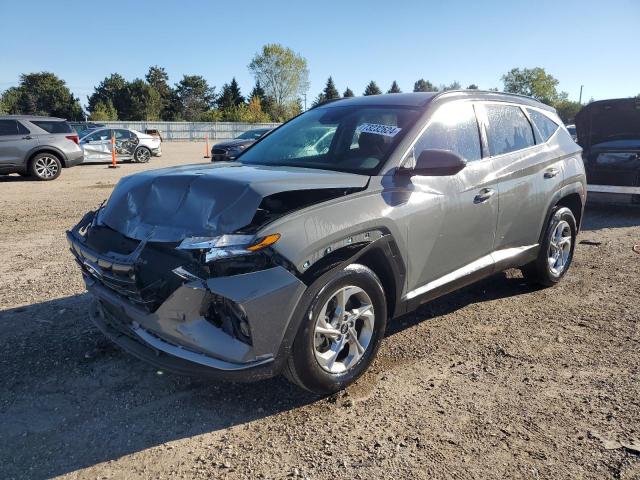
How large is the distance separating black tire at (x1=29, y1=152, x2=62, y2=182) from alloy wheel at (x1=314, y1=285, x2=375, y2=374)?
13230mm

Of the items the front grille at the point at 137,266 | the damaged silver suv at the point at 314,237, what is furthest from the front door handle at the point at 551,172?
the front grille at the point at 137,266

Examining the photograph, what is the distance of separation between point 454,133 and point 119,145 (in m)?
18.7

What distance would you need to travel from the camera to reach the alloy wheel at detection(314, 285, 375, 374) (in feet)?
9.59

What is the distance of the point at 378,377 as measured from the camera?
330 cm

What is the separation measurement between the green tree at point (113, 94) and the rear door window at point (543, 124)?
3456 inches

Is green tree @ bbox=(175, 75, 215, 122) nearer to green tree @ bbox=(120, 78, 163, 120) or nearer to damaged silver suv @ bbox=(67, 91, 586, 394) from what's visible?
green tree @ bbox=(120, 78, 163, 120)

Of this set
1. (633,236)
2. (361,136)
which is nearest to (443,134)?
(361,136)

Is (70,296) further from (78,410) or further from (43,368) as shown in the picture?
(78,410)

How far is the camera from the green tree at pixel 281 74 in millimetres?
89250

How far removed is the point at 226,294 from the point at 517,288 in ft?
11.9

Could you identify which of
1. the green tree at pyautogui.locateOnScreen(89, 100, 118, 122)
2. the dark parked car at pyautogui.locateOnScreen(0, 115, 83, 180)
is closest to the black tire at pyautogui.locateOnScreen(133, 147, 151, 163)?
the dark parked car at pyautogui.locateOnScreen(0, 115, 83, 180)

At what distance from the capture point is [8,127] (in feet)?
42.7

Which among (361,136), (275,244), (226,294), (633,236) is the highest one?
(361,136)

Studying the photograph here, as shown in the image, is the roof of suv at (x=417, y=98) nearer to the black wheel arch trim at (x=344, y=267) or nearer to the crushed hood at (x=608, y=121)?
Result: the black wheel arch trim at (x=344, y=267)
